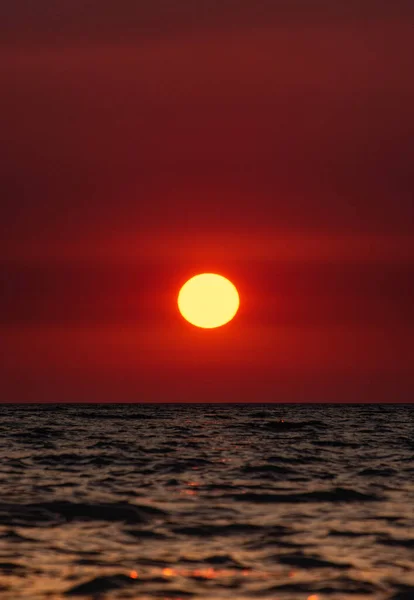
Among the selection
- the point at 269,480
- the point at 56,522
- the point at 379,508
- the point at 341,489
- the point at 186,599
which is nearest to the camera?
the point at 186,599

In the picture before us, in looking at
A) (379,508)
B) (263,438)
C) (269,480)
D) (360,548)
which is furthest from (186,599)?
(263,438)

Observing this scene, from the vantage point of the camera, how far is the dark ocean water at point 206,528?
39.6ft

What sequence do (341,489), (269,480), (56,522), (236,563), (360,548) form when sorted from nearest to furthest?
1. (236,563)
2. (360,548)
3. (56,522)
4. (341,489)
5. (269,480)

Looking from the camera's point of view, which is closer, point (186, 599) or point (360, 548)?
point (186, 599)

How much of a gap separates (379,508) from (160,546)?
5523 mm

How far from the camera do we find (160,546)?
14469mm

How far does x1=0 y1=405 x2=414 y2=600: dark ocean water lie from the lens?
39.6 ft

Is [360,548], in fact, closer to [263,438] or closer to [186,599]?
[186,599]

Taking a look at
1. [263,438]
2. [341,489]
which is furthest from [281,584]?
[263,438]

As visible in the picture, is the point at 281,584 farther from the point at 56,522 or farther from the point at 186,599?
the point at 56,522

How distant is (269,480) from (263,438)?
19926 mm

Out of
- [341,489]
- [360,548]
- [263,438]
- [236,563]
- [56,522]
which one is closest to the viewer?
[236,563]

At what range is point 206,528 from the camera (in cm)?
1591

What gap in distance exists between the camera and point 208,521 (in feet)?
54.5
